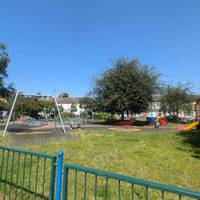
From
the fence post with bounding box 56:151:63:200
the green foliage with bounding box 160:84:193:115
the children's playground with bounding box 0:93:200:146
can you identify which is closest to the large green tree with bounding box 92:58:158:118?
the children's playground with bounding box 0:93:200:146

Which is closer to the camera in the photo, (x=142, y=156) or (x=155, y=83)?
(x=142, y=156)

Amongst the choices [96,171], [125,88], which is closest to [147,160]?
[96,171]

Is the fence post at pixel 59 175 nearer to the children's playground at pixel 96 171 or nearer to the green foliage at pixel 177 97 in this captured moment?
the children's playground at pixel 96 171

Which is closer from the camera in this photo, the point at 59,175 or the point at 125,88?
the point at 59,175

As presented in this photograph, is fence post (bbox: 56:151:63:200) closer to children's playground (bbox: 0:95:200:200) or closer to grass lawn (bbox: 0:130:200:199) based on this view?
children's playground (bbox: 0:95:200:200)

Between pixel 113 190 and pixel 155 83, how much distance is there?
27.2 m

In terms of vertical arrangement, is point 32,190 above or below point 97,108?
below

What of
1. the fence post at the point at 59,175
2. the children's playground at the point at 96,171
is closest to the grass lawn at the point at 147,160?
the children's playground at the point at 96,171

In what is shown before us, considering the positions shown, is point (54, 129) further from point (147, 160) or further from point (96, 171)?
point (96, 171)

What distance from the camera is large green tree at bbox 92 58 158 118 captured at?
29562 millimetres

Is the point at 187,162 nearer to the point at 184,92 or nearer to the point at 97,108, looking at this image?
the point at 97,108

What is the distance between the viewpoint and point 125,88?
97.0ft

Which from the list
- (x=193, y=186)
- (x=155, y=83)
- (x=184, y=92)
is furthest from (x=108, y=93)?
(x=193, y=186)

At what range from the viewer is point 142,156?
7633 millimetres
